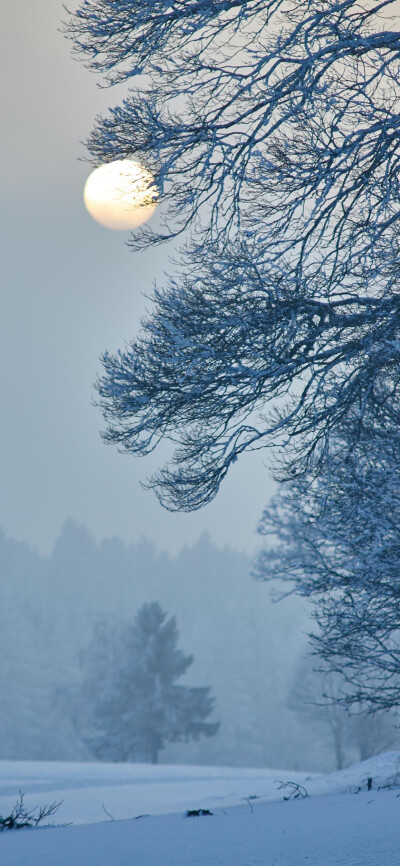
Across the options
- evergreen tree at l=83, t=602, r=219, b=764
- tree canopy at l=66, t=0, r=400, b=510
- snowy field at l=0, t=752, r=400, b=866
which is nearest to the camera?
snowy field at l=0, t=752, r=400, b=866

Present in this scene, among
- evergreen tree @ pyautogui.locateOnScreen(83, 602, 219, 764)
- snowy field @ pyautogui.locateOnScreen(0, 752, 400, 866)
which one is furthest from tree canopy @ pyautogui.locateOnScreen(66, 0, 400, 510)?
evergreen tree @ pyautogui.locateOnScreen(83, 602, 219, 764)

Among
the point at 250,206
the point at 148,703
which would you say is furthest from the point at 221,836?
the point at 148,703

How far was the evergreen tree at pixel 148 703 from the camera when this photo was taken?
35.8m

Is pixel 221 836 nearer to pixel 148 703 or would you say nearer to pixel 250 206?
pixel 250 206

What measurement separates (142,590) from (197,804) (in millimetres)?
80961

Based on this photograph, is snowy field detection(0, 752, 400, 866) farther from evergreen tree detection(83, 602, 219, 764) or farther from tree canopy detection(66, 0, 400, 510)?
evergreen tree detection(83, 602, 219, 764)

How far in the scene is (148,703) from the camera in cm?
3638

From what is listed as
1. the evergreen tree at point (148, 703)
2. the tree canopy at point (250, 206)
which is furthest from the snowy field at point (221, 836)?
the evergreen tree at point (148, 703)

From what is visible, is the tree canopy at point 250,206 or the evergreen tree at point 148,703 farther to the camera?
the evergreen tree at point 148,703

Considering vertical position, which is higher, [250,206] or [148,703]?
[148,703]

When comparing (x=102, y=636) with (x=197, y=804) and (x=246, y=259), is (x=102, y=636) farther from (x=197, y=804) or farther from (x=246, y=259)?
(x=246, y=259)

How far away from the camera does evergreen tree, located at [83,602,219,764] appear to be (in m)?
35.8

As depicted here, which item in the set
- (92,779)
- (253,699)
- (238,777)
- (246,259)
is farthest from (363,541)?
(253,699)

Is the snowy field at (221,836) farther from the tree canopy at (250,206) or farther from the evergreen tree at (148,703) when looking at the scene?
the evergreen tree at (148,703)
